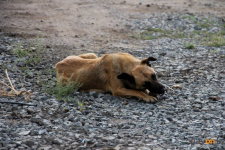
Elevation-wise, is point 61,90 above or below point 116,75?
below

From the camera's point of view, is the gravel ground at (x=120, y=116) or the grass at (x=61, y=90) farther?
the grass at (x=61, y=90)

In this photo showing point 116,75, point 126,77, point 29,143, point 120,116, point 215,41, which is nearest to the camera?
point 29,143

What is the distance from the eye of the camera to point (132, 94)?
6617 millimetres

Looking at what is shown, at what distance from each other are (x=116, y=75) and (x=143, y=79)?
0.82m

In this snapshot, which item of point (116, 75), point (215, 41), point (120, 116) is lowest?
point (120, 116)

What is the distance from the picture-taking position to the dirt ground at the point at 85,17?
12.0m

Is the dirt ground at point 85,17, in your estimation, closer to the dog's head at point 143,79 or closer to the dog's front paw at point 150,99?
the dog's head at point 143,79

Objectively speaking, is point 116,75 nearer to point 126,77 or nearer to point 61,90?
point 126,77

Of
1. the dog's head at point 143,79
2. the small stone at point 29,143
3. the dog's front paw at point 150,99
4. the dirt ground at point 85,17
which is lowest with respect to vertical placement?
the small stone at point 29,143

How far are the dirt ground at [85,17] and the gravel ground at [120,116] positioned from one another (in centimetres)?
302

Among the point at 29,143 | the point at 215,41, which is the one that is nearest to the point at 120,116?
the point at 29,143

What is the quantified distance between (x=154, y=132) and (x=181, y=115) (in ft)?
3.38

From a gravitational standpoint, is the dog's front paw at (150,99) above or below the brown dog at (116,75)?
below

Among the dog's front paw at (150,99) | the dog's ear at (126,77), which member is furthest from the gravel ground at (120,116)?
the dog's ear at (126,77)
